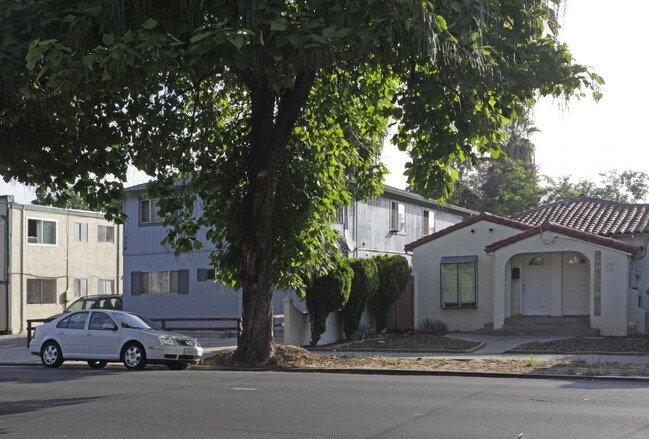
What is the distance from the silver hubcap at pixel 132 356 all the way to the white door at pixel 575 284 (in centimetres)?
1467

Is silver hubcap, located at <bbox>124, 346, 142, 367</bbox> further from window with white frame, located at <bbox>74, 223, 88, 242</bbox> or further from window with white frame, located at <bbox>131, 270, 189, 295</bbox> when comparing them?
window with white frame, located at <bbox>74, 223, 88, 242</bbox>

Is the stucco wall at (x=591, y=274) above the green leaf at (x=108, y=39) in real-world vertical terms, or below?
below

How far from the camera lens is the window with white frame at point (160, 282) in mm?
33334

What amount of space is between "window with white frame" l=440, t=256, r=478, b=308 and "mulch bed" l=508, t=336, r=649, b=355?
5.27 m

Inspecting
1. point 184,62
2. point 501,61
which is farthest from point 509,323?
point 184,62

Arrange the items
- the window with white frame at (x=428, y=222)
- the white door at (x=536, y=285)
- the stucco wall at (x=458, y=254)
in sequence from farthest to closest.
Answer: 1. the window with white frame at (x=428, y=222)
2. the stucco wall at (x=458, y=254)
3. the white door at (x=536, y=285)

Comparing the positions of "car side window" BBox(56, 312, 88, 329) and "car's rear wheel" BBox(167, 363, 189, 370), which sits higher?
"car side window" BBox(56, 312, 88, 329)

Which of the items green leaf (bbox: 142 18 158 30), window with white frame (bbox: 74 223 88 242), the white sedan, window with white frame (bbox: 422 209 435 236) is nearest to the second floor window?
window with white frame (bbox: 422 209 435 236)

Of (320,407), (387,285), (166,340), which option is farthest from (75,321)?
(387,285)

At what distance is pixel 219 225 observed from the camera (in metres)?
19.9

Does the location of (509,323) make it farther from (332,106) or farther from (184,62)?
(184,62)

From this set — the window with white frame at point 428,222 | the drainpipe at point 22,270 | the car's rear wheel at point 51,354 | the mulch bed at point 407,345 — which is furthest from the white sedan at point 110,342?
the window with white frame at point 428,222

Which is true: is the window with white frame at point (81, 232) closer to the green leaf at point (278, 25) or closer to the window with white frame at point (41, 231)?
the window with white frame at point (41, 231)

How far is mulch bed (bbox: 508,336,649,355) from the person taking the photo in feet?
67.7
